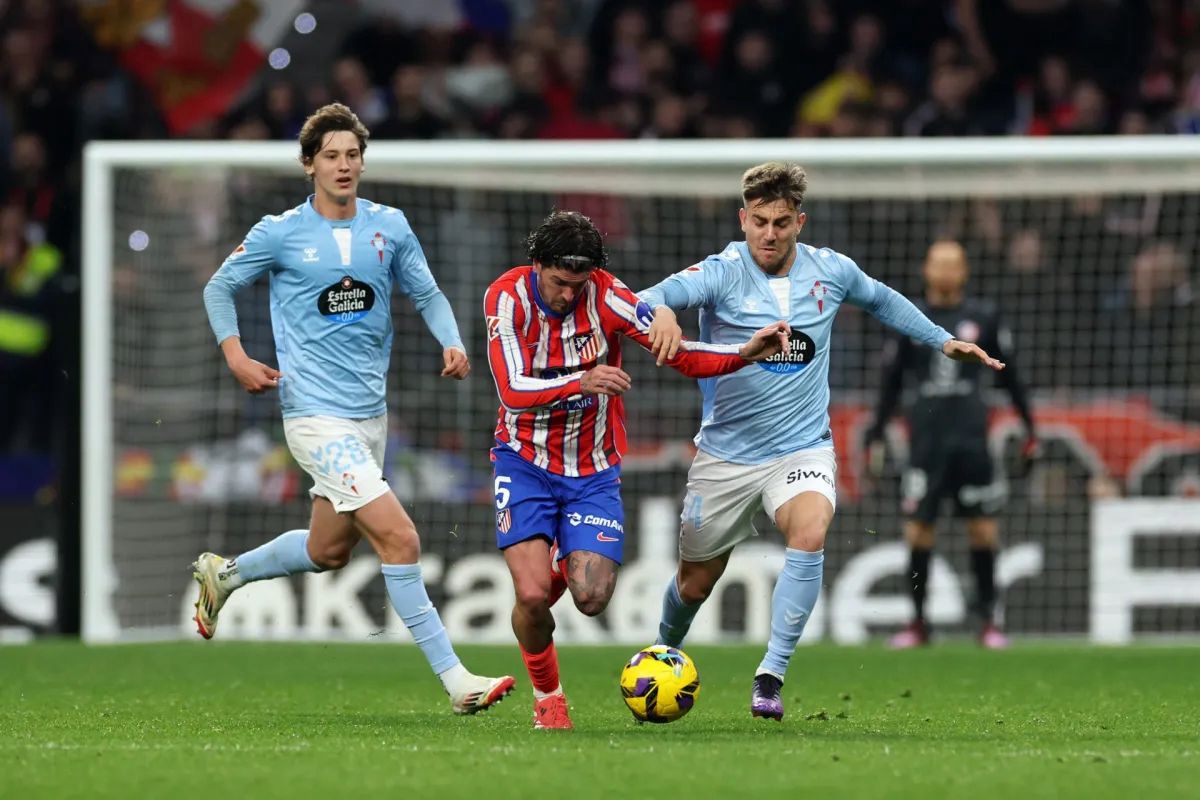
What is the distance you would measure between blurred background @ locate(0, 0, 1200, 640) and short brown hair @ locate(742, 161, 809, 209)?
5438 millimetres

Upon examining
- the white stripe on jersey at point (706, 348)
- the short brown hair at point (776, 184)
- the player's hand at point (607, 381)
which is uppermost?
the short brown hair at point (776, 184)

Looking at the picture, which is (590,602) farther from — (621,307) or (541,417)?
(621,307)

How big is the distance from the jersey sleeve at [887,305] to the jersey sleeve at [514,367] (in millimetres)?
1312

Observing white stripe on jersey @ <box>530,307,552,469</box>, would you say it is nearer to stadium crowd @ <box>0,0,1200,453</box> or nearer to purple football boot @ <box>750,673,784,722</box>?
purple football boot @ <box>750,673,784,722</box>

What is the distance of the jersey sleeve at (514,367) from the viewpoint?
7.11 meters

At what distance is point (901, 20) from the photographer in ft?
54.3

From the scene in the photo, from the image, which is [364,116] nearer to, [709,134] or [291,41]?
[291,41]

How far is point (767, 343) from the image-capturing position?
23.5ft

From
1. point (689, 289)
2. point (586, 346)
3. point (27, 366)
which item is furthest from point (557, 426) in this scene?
point (27, 366)

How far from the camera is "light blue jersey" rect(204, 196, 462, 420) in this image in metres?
7.92

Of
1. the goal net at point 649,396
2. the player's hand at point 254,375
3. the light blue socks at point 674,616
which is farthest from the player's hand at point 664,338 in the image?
the goal net at point 649,396

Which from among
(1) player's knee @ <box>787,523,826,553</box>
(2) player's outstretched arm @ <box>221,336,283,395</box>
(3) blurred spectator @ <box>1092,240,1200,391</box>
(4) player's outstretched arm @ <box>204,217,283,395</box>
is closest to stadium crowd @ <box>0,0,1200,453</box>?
(3) blurred spectator @ <box>1092,240,1200,391</box>

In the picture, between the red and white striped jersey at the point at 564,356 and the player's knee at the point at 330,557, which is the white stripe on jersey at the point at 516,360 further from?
the player's knee at the point at 330,557

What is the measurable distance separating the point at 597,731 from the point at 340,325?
1.94 m
